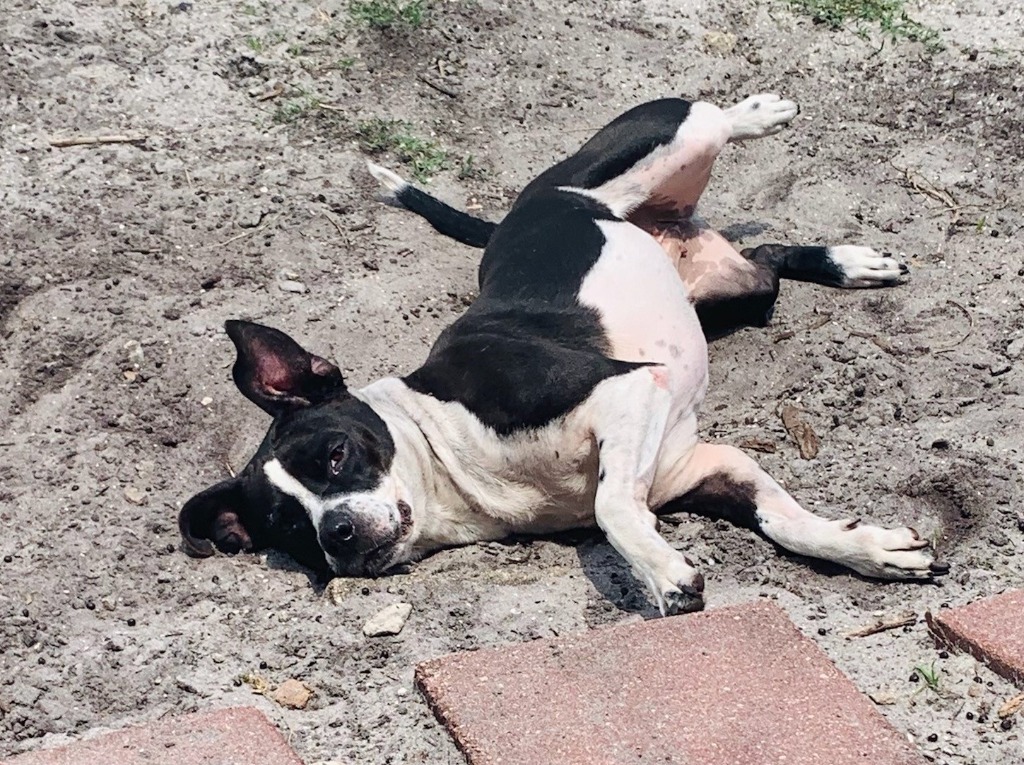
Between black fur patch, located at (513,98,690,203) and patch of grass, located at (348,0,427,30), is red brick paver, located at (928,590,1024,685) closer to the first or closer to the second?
black fur patch, located at (513,98,690,203)

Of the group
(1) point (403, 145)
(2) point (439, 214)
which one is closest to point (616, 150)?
(2) point (439, 214)

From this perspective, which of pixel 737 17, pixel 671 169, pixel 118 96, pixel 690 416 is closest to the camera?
pixel 690 416

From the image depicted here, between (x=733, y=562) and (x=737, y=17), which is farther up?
(x=737, y=17)

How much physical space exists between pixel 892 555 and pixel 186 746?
1.86 metres

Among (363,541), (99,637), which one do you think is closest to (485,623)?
(363,541)

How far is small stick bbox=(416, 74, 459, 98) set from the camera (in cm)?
661

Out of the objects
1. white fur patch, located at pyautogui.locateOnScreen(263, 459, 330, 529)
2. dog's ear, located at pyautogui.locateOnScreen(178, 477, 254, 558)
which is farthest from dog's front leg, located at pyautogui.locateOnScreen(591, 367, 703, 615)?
dog's ear, located at pyautogui.locateOnScreen(178, 477, 254, 558)

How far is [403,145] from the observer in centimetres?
625

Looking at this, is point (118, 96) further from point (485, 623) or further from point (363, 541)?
point (485, 623)

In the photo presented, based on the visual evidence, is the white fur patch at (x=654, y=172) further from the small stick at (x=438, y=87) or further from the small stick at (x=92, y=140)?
the small stick at (x=92, y=140)

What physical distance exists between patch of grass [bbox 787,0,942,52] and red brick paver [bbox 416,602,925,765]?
4345 mm

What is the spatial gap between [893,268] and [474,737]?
120 inches

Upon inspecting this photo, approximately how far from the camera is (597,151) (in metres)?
5.41

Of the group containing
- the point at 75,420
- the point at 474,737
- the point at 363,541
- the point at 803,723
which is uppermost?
the point at 803,723
